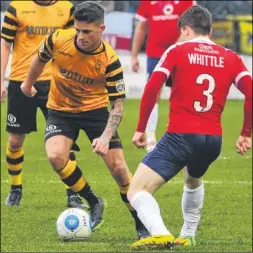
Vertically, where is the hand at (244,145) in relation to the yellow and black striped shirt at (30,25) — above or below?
below

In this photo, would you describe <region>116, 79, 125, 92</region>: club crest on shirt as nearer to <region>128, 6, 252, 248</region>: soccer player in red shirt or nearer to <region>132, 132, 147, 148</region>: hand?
<region>128, 6, 252, 248</region>: soccer player in red shirt

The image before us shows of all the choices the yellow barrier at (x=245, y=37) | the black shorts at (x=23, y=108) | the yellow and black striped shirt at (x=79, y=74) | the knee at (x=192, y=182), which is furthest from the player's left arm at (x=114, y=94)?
the yellow barrier at (x=245, y=37)

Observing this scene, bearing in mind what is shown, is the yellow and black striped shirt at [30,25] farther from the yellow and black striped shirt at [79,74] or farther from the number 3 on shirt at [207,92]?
the number 3 on shirt at [207,92]

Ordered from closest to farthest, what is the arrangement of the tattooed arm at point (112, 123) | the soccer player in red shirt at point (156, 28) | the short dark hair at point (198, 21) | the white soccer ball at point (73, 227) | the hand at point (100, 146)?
the short dark hair at point (198, 21), the hand at point (100, 146), the tattooed arm at point (112, 123), the white soccer ball at point (73, 227), the soccer player in red shirt at point (156, 28)

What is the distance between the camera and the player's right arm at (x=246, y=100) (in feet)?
25.0

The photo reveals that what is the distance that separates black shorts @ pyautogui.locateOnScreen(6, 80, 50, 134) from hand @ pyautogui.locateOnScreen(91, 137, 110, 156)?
2.39m

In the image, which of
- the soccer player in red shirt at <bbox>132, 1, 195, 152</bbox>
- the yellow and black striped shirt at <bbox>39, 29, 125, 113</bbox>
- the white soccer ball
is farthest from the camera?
the soccer player in red shirt at <bbox>132, 1, 195, 152</bbox>

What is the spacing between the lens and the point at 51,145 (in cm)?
865

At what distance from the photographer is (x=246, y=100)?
762 centimetres

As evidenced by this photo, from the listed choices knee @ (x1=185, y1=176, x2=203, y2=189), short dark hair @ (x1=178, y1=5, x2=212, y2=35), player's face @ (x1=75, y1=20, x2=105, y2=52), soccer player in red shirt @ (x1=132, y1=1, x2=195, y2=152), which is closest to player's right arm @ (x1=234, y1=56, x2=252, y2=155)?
short dark hair @ (x1=178, y1=5, x2=212, y2=35)

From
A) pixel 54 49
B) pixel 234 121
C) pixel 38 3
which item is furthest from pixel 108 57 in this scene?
pixel 234 121

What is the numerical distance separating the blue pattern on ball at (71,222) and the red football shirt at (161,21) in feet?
19.4

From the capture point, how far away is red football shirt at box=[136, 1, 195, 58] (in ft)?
45.8

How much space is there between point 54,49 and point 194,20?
1.50 m
